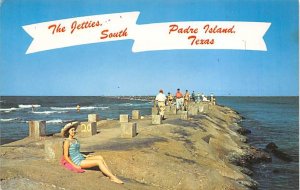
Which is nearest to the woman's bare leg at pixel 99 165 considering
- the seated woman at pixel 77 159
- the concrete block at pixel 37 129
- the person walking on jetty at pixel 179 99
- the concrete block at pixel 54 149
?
the seated woman at pixel 77 159

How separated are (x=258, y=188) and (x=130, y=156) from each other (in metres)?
5.28

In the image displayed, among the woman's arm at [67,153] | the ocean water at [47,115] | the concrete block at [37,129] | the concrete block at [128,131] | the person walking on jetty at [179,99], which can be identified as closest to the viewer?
the woman's arm at [67,153]

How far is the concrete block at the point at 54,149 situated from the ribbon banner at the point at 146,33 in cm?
419

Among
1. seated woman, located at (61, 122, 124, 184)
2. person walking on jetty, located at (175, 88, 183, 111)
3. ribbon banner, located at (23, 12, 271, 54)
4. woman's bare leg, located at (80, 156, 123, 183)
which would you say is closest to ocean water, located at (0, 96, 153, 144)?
person walking on jetty, located at (175, 88, 183, 111)

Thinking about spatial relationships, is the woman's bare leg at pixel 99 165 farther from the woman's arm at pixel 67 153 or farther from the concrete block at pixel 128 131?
the concrete block at pixel 128 131

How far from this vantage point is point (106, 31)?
12.8 meters

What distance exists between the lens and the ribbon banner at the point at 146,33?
1268cm

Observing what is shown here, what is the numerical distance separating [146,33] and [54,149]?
5.64 meters

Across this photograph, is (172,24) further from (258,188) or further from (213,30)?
(258,188)

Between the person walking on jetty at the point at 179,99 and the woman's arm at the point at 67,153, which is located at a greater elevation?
the person walking on jetty at the point at 179,99

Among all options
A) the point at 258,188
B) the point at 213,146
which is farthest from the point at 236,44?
the point at 213,146

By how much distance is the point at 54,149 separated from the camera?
9.72 metres

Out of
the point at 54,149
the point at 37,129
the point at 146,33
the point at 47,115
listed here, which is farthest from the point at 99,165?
the point at 47,115

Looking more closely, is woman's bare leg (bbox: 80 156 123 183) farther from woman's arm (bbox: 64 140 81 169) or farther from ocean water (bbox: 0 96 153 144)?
ocean water (bbox: 0 96 153 144)
